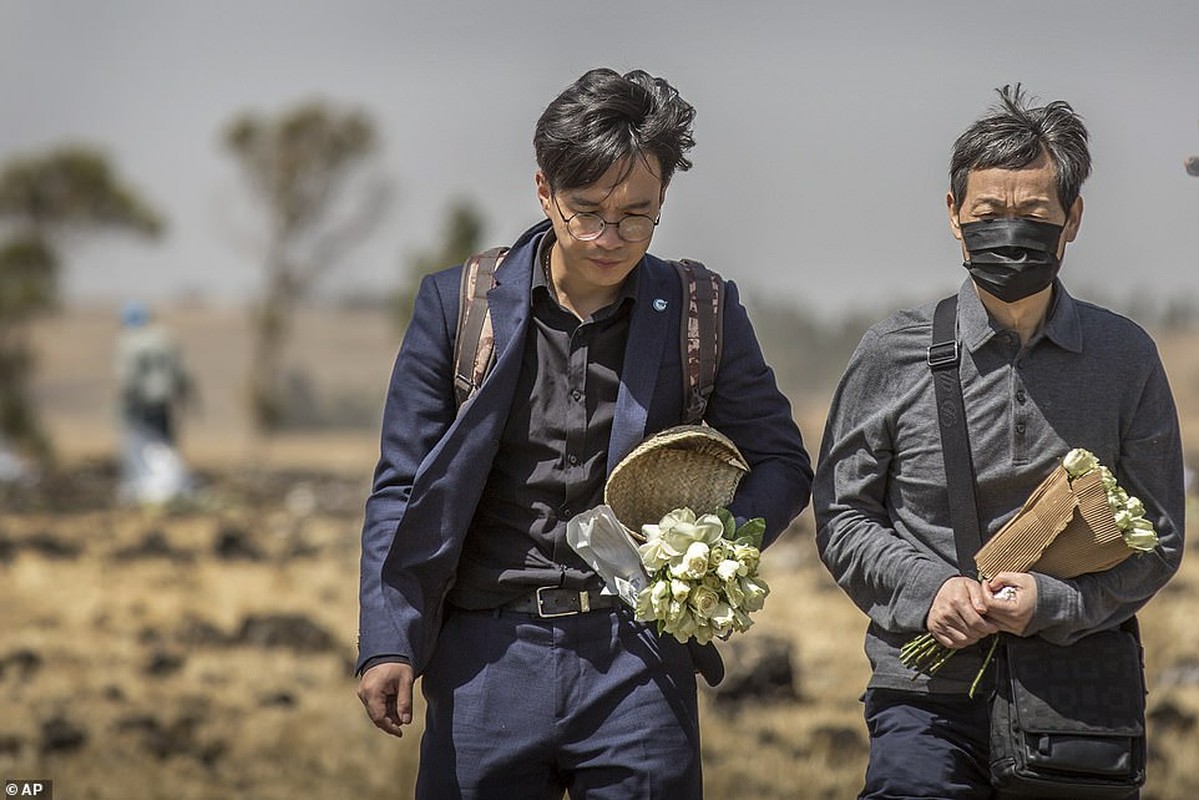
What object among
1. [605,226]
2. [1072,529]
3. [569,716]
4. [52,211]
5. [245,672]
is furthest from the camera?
[52,211]

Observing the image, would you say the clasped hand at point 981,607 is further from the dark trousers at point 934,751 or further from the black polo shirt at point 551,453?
the black polo shirt at point 551,453

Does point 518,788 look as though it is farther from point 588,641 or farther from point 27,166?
→ point 27,166

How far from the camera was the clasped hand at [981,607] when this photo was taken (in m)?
3.30

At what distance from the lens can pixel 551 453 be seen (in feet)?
11.8

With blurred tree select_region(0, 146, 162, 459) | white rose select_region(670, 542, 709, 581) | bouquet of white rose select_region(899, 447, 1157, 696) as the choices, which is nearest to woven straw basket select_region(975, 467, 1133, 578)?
bouquet of white rose select_region(899, 447, 1157, 696)

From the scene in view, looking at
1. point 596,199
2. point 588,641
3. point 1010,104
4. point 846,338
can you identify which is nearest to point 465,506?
point 588,641

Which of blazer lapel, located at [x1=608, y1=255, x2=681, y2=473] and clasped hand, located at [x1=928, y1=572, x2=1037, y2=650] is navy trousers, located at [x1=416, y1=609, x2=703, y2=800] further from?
clasped hand, located at [x1=928, y1=572, x2=1037, y2=650]

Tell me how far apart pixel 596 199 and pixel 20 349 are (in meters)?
26.9

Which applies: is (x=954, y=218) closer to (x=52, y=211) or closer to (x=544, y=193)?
(x=544, y=193)

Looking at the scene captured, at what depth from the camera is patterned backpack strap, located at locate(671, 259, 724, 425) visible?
11.8 feet

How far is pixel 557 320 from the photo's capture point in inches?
143

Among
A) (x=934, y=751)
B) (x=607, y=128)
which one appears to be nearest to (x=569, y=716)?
(x=934, y=751)

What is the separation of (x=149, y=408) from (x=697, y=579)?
18394 mm

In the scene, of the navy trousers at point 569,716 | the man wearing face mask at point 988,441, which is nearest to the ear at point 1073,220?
the man wearing face mask at point 988,441
